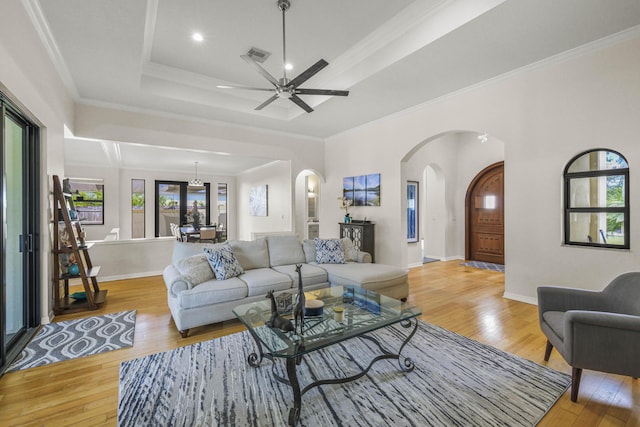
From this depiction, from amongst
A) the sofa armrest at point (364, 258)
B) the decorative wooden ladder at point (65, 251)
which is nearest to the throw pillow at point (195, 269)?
the decorative wooden ladder at point (65, 251)

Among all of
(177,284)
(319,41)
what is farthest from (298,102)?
(177,284)

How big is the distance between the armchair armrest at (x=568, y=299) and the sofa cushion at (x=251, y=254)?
Answer: 10.1 ft

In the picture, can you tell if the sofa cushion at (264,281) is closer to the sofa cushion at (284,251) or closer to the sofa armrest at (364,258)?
the sofa cushion at (284,251)

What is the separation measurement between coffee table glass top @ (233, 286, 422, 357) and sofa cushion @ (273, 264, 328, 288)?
2.48ft

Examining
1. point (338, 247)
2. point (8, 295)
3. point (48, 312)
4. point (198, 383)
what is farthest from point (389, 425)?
point (48, 312)

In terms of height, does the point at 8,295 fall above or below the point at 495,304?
above

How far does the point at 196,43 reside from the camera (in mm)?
3379

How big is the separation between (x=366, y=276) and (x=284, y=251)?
129cm

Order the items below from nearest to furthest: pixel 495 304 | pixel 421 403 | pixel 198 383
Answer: pixel 421 403, pixel 198 383, pixel 495 304

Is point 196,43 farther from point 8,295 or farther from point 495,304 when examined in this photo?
point 495,304

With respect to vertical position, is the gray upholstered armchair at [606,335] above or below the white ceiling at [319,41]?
below

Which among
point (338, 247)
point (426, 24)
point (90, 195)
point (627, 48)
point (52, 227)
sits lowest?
point (338, 247)

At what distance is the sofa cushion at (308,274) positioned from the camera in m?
3.64

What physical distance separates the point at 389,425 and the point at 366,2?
3.49 m
